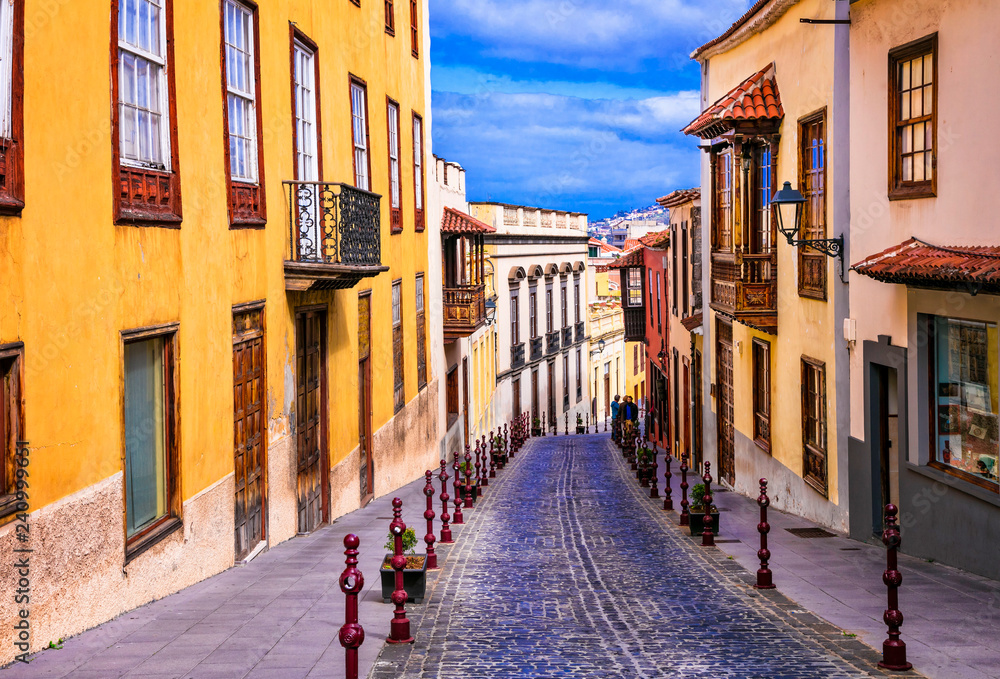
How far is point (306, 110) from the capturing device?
1398 centimetres

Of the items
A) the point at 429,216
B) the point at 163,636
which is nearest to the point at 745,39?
the point at 429,216

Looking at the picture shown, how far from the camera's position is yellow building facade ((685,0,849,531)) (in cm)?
1369

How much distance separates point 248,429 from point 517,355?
3244 centimetres

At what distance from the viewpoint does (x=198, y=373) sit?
9898mm

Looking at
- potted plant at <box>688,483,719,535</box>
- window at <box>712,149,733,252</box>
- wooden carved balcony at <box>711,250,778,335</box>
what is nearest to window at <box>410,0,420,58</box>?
window at <box>712,149,733,252</box>

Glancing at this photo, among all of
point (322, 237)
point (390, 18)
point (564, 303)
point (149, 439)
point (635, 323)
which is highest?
point (390, 18)

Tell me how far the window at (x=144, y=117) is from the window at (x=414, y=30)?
13.1 meters

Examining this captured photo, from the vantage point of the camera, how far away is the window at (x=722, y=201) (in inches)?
779

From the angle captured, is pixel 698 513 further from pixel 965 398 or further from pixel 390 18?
pixel 390 18

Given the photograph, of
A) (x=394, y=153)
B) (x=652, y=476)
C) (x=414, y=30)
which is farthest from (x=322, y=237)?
(x=414, y=30)

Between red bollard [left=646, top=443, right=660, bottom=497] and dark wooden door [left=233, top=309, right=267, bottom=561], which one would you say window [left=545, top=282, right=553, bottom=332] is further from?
dark wooden door [left=233, top=309, right=267, bottom=561]

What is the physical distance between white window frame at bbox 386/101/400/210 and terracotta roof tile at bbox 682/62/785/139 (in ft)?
18.8

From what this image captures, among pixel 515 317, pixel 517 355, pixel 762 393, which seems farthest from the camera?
pixel 517 355

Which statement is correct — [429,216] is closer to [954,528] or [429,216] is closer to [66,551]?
[954,528]
